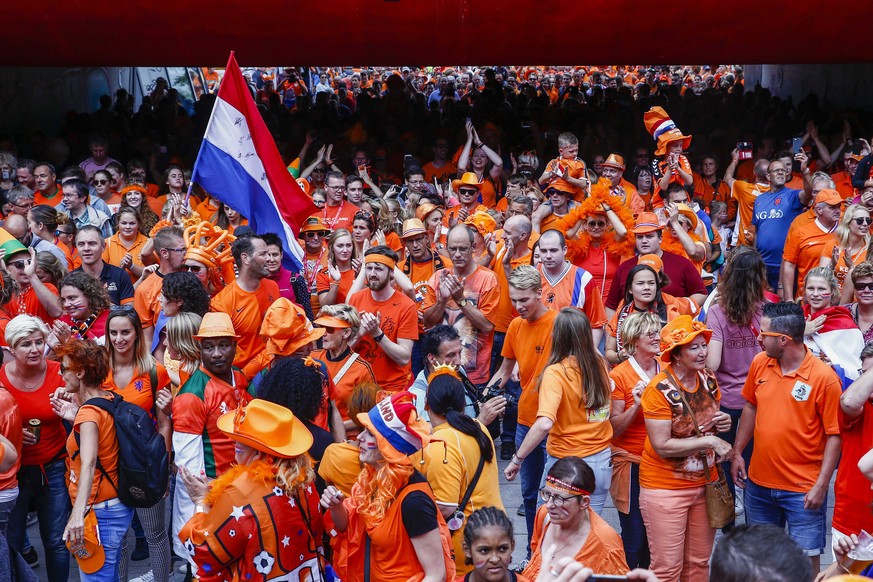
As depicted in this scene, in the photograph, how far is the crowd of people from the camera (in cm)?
420

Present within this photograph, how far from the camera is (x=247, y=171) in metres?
8.32

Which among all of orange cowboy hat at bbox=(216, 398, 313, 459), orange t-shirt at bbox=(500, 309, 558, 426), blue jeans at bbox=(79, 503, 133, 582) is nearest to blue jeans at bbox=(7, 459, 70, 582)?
blue jeans at bbox=(79, 503, 133, 582)

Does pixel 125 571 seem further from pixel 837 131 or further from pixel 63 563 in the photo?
pixel 837 131

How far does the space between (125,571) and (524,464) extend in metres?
2.51

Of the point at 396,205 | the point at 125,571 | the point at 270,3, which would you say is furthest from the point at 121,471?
the point at 270,3

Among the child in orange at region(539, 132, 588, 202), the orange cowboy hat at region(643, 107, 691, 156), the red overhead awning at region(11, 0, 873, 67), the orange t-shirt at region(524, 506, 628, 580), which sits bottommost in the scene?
the orange t-shirt at region(524, 506, 628, 580)

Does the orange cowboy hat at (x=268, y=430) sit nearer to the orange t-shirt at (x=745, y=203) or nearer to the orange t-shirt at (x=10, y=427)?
the orange t-shirt at (x=10, y=427)

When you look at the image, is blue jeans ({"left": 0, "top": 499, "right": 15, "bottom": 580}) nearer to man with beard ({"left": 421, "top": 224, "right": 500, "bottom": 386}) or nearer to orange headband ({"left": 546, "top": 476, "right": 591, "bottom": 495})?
orange headband ({"left": 546, "top": 476, "right": 591, "bottom": 495})

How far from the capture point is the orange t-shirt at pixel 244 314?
6715 millimetres

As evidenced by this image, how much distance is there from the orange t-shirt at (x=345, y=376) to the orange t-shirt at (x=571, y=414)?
3.85 feet

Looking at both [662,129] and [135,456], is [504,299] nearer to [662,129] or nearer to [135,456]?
[662,129]

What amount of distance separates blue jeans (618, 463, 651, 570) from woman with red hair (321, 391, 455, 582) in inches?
72.0

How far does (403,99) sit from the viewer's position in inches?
680

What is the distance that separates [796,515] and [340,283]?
4.31 m
